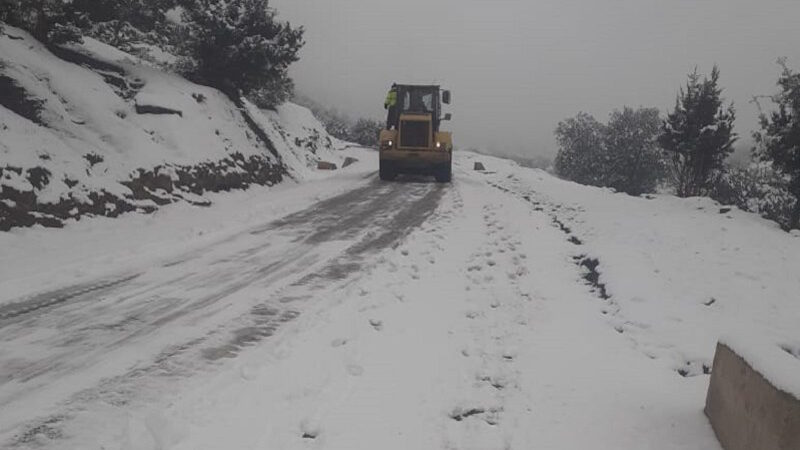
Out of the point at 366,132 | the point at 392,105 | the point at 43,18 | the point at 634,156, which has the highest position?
the point at 43,18

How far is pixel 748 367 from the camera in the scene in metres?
2.62

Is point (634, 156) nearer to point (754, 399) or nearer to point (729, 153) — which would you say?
point (729, 153)

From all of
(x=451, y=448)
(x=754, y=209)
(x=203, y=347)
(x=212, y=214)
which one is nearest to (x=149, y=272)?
(x=203, y=347)

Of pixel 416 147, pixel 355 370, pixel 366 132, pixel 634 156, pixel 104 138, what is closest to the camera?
pixel 355 370

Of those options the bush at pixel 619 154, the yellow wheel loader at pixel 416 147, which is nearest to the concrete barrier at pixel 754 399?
the yellow wheel loader at pixel 416 147

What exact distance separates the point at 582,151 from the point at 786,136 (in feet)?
135

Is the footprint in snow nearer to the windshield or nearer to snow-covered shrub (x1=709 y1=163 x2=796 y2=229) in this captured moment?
snow-covered shrub (x1=709 y1=163 x2=796 y2=229)

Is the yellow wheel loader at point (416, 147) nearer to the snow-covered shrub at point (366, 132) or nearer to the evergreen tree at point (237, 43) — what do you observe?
the evergreen tree at point (237, 43)

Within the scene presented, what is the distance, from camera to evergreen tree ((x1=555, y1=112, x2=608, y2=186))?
49344 millimetres

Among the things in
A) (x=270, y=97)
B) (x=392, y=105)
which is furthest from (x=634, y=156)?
(x=392, y=105)

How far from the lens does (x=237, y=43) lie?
536 inches

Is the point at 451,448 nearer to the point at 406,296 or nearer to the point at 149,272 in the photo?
the point at 406,296

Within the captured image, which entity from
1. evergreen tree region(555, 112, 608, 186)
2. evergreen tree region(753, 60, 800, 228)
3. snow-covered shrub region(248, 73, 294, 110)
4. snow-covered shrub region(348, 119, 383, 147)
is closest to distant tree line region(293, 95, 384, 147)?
snow-covered shrub region(348, 119, 383, 147)

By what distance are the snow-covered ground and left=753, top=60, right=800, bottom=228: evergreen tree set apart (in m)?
4.83
